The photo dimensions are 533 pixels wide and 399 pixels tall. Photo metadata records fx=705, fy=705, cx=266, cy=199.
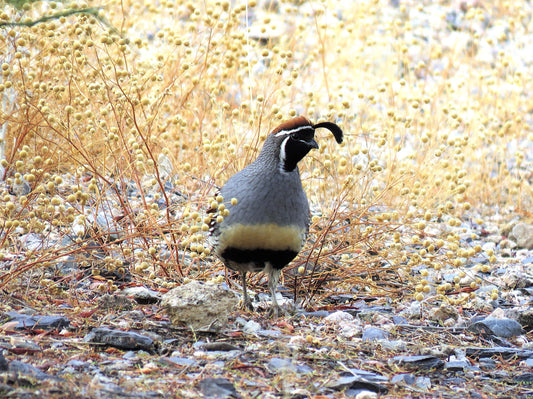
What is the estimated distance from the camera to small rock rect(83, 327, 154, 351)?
3.64 metres

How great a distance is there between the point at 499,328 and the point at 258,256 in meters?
1.66

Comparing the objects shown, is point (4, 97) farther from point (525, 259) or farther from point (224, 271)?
point (525, 259)

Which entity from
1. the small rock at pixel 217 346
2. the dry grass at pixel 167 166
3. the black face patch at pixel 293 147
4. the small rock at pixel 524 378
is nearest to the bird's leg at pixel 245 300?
the dry grass at pixel 167 166

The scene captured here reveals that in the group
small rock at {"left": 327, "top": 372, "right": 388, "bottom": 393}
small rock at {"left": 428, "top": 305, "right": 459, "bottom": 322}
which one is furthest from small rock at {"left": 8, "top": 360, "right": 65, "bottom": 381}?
small rock at {"left": 428, "top": 305, "right": 459, "bottom": 322}

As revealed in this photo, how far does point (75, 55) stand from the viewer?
4.98 metres

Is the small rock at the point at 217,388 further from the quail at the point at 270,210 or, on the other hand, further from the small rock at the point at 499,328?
the small rock at the point at 499,328

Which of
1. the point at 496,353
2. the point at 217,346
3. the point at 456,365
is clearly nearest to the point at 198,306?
the point at 217,346

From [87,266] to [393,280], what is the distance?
7.81 ft

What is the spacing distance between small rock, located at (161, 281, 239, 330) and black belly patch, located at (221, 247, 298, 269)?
0.32 m

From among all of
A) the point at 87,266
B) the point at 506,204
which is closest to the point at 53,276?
the point at 87,266

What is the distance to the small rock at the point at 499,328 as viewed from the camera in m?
4.54

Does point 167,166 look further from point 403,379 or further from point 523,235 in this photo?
point 403,379

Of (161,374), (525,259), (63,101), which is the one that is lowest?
(525,259)

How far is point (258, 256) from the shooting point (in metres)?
4.23
